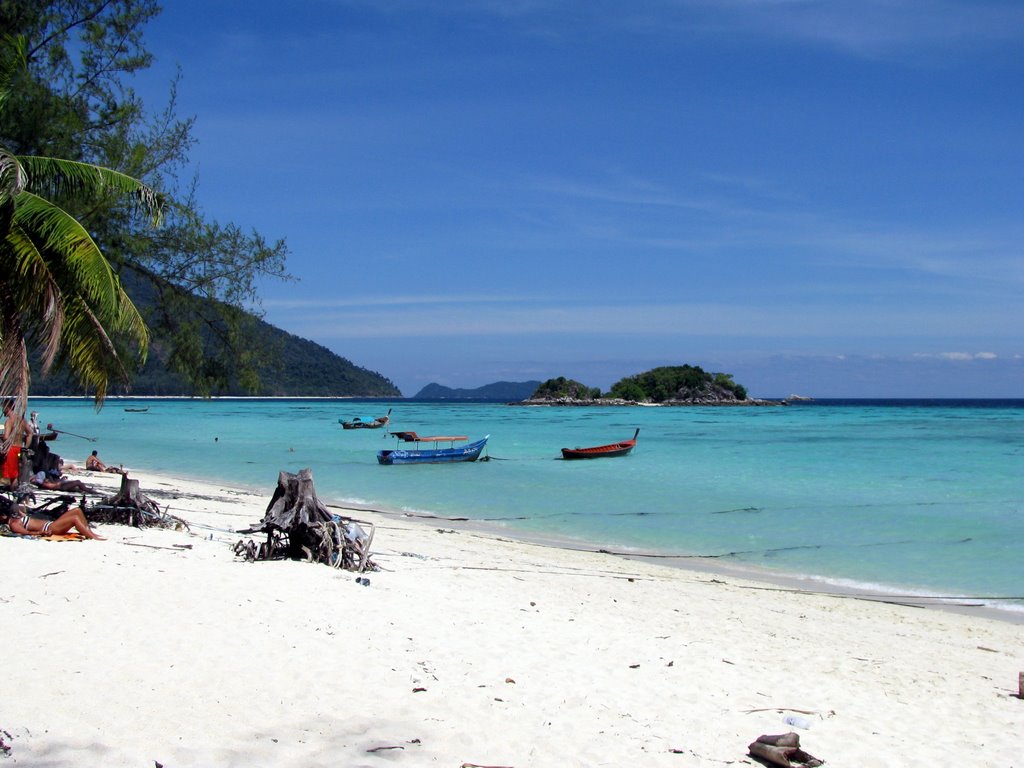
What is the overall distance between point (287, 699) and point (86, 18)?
12.8m

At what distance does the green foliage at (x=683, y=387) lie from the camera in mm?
132375

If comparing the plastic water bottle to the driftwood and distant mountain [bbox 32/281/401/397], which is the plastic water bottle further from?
distant mountain [bbox 32/281/401/397]

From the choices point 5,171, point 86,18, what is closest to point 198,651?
point 5,171

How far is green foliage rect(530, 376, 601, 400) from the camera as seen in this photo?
13875 cm

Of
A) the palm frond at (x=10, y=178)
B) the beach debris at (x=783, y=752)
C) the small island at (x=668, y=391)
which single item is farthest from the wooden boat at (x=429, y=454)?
the small island at (x=668, y=391)

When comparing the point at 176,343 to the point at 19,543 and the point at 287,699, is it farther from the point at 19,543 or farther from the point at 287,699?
the point at 287,699

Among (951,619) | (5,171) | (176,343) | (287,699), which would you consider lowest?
(951,619)

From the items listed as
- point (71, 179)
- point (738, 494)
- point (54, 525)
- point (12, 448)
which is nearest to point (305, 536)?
point (54, 525)

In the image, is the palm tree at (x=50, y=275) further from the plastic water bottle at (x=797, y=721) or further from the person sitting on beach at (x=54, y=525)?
the plastic water bottle at (x=797, y=721)

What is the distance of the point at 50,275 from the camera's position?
28.1ft

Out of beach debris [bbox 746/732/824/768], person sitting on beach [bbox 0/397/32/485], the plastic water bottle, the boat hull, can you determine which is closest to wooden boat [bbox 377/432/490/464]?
the boat hull

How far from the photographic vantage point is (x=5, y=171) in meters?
8.33

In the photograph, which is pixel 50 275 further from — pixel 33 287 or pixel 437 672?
pixel 437 672

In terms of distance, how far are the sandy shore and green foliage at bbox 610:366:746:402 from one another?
125 m
